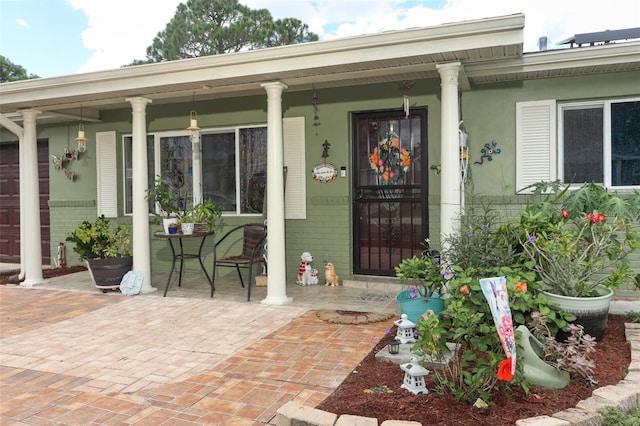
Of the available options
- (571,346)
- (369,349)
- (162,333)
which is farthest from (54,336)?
(571,346)

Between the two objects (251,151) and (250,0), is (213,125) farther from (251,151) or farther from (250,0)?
(250,0)

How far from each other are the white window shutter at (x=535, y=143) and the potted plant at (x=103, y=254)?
15.1 feet

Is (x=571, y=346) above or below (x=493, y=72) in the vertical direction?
below

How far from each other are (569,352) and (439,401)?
78 centimetres

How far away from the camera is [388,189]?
5.70 m

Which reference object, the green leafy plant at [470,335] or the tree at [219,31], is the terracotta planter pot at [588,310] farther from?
the tree at [219,31]

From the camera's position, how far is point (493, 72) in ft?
15.8

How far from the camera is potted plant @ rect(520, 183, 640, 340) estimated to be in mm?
3264

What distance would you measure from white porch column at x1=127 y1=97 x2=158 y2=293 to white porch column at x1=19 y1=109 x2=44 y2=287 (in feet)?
5.26

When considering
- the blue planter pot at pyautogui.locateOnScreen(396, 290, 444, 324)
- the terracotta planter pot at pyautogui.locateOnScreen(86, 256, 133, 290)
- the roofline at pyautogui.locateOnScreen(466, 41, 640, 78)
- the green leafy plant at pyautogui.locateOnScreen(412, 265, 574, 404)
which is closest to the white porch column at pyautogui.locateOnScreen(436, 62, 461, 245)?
the roofline at pyautogui.locateOnScreen(466, 41, 640, 78)

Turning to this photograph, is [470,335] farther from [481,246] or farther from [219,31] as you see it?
[219,31]

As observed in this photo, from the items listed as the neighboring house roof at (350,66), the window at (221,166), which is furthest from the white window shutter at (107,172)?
the neighboring house roof at (350,66)

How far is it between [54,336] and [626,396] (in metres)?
4.04

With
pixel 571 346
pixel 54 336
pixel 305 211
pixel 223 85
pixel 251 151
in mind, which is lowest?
pixel 54 336
